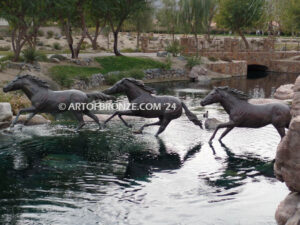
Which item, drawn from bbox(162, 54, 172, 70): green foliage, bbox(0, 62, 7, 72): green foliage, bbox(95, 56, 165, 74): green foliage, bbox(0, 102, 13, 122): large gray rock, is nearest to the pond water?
bbox(0, 102, 13, 122): large gray rock

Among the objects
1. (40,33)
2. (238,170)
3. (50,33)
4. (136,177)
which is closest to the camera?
(136,177)

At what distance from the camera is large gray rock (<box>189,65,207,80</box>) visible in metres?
43.0

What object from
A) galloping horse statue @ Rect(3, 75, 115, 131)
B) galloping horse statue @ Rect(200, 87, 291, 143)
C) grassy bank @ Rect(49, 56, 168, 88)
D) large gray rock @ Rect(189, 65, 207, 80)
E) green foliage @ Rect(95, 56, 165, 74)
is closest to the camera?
galloping horse statue @ Rect(200, 87, 291, 143)

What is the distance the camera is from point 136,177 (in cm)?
1277

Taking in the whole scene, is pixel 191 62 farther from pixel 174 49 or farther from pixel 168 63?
pixel 174 49

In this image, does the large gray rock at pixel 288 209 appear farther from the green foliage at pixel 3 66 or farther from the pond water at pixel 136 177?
the green foliage at pixel 3 66

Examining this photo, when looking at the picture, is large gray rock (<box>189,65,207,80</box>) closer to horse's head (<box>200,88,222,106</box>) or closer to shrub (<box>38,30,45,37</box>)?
shrub (<box>38,30,45,37</box>)

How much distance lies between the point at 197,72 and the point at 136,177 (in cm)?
3162

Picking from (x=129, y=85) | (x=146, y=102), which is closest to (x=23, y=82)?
(x=129, y=85)

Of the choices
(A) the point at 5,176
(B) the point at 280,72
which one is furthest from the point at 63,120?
(B) the point at 280,72

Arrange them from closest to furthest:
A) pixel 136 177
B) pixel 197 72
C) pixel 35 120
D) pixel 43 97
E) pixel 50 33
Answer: pixel 136 177
pixel 43 97
pixel 35 120
pixel 197 72
pixel 50 33

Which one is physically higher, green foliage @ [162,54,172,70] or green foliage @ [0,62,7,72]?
green foliage @ [0,62,7,72]

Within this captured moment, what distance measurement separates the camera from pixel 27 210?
10.4 metres

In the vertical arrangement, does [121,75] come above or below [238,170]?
above
